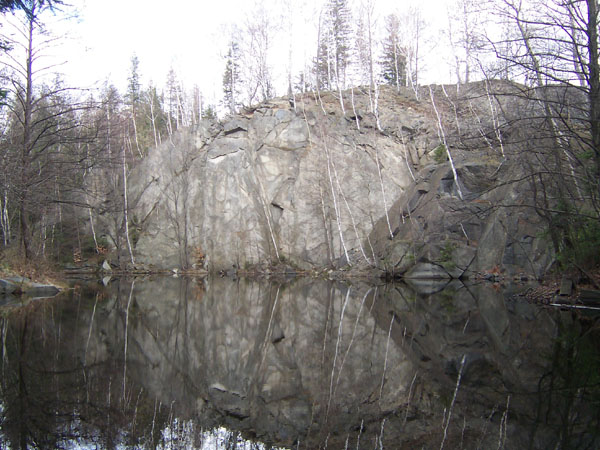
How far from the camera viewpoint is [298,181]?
32.7 metres

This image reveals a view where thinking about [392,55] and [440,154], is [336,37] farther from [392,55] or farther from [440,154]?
[440,154]

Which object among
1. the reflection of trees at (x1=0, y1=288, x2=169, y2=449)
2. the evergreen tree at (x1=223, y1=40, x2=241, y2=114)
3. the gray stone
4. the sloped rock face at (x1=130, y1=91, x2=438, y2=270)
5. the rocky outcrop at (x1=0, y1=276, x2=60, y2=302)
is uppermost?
the evergreen tree at (x1=223, y1=40, x2=241, y2=114)

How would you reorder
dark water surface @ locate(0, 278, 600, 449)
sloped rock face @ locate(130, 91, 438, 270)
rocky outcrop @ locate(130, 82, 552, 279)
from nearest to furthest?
dark water surface @ locate(0, 278, 600, 449) → rocky outcrop @ locate(130, 82, 552, 279) → sloped rock face @ locate(130, 91, 438, 270)

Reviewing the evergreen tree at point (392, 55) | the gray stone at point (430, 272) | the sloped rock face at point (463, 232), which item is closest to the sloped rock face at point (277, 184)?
the sloped rock face at point (463, 232)

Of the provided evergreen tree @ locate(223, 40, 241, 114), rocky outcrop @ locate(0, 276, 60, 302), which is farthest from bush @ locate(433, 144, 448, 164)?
rocky outcrop @ locate(0, 276, 60, 302)

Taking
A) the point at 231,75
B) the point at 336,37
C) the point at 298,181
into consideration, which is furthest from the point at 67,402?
the point at 231,75

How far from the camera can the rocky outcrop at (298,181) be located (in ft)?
101

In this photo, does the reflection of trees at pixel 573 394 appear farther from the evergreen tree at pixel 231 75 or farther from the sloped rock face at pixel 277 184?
the evergreen tree at pixel 231 75

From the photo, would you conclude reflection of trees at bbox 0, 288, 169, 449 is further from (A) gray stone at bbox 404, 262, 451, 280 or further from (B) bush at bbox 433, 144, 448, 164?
(B) bush at bbox 433, 144, 448, 164

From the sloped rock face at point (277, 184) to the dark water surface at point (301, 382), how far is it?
21.0 meters

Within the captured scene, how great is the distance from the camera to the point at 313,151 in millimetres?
33000

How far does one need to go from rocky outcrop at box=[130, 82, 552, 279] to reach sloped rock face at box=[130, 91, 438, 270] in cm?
7

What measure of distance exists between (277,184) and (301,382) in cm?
2788

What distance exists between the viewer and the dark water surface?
3893 mm
